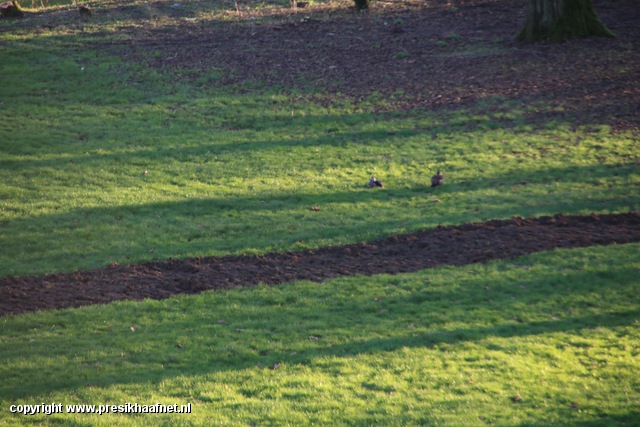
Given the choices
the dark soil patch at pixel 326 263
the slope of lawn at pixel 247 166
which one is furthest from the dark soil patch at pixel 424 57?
the dark soil patch at pixel 326 263

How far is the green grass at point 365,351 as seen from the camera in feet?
27.0

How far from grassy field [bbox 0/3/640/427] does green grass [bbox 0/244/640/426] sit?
4cm

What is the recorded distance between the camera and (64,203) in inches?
630

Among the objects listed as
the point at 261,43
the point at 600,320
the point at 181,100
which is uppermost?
the point at 261,43

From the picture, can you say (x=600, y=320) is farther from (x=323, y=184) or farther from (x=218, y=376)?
(x=323, y=184)

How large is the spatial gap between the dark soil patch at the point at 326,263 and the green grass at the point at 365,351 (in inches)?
17.6

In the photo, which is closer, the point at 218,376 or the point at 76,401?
the point at 76,401

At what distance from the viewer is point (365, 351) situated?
383 inches

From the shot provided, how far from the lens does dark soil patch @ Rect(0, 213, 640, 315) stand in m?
11.8

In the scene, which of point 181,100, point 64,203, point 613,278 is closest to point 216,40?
point 181,100

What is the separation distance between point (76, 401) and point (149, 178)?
10.2 meters

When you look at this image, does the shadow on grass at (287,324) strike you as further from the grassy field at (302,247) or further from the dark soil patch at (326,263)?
the dark soil patch at (326,263)

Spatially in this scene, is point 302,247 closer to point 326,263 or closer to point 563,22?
point 326,263

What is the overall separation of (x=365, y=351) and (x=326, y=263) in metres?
3.47
